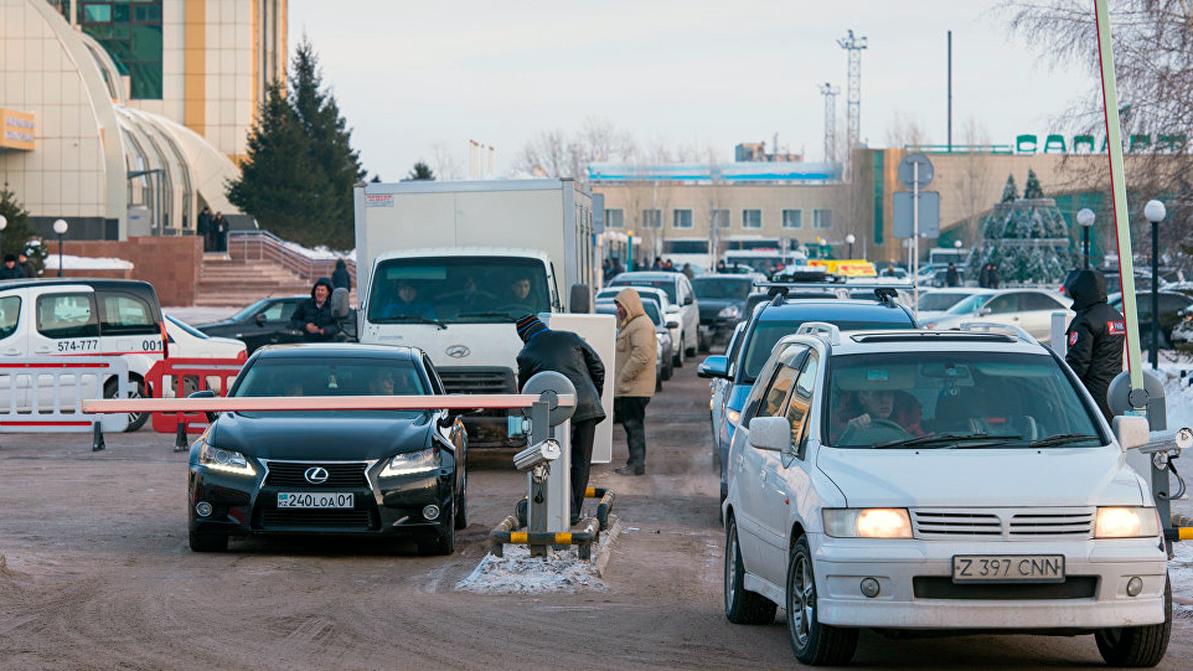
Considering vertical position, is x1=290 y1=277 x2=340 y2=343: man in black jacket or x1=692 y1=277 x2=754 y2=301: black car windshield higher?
x1=692 y1=277 x2=754 y2=301: black car windshield

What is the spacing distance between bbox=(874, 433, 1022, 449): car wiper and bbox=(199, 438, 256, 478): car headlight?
532 cm

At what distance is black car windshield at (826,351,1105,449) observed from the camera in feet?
27.8

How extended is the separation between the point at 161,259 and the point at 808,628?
52.9 metres

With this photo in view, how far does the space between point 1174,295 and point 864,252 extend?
6698 cm

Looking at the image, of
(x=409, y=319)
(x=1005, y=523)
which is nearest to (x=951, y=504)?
(x=1005, y=523)

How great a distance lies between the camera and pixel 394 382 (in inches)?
552

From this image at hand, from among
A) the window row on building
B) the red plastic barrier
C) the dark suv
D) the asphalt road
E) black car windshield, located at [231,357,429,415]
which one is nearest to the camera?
the asphalt road

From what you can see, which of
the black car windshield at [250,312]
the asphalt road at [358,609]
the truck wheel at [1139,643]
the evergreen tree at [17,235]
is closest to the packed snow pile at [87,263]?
the evergreen tree at [17,235]

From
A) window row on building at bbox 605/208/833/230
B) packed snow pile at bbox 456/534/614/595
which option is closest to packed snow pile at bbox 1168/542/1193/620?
packed snow pile at bbox 456/534/614/595

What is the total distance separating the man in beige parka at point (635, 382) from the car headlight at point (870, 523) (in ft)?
32.4

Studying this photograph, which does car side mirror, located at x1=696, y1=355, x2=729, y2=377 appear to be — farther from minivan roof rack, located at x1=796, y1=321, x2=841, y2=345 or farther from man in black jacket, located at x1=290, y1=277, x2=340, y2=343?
man in black jacket, located at x1=290, y1=277, x2=340, y2=343

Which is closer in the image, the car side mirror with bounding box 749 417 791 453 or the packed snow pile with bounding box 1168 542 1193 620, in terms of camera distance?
the car side mirror with bounding box 749 417 791 453

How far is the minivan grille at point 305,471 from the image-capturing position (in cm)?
1212

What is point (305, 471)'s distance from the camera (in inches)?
477
